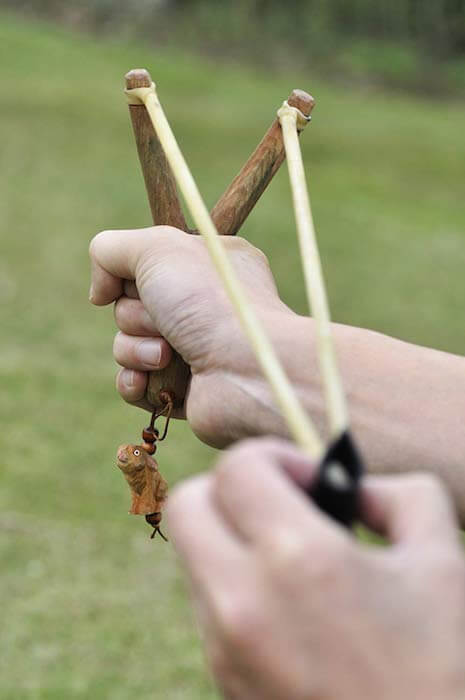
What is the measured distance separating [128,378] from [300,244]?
420mm

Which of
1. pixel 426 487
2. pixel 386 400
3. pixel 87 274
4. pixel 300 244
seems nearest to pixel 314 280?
pixel 300 244

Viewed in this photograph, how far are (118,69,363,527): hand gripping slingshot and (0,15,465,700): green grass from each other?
1.49 metres

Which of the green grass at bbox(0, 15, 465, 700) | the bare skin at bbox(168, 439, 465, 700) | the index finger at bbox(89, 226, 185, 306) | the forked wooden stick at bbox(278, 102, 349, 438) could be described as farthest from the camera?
the green grass at bbox(0, 15, 465, 700)

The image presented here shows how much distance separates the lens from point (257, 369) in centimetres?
96

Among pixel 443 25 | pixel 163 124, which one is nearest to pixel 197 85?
pixel 443 25

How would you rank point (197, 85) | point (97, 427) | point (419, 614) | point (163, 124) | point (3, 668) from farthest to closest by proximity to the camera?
point (197, 85) < point (97, 427) < point (3, 668) < point (163, 124) < point (419, 614)

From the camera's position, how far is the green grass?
251 centimetres

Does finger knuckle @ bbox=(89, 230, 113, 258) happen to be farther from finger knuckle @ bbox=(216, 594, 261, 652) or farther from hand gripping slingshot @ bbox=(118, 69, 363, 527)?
finger knuckle @ bbox=(216, 594, 261, 652)

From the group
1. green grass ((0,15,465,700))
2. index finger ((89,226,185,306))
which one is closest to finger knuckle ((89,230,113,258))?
index finger ((89,226,185,306))

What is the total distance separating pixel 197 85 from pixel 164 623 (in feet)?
20.5

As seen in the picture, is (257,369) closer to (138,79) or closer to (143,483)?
(143,483)

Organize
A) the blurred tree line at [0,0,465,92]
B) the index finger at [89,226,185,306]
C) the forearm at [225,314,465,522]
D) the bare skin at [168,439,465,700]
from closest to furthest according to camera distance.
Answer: the bare skin at [168,439,465,700] → the forearm at [225,314,465,522] → the index finger at [89,226,185,306] → the blurred tree line at [0,0,465,92]

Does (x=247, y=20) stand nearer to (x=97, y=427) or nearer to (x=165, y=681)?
(x=97, y=427)

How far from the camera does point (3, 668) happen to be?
2324 millimetres
